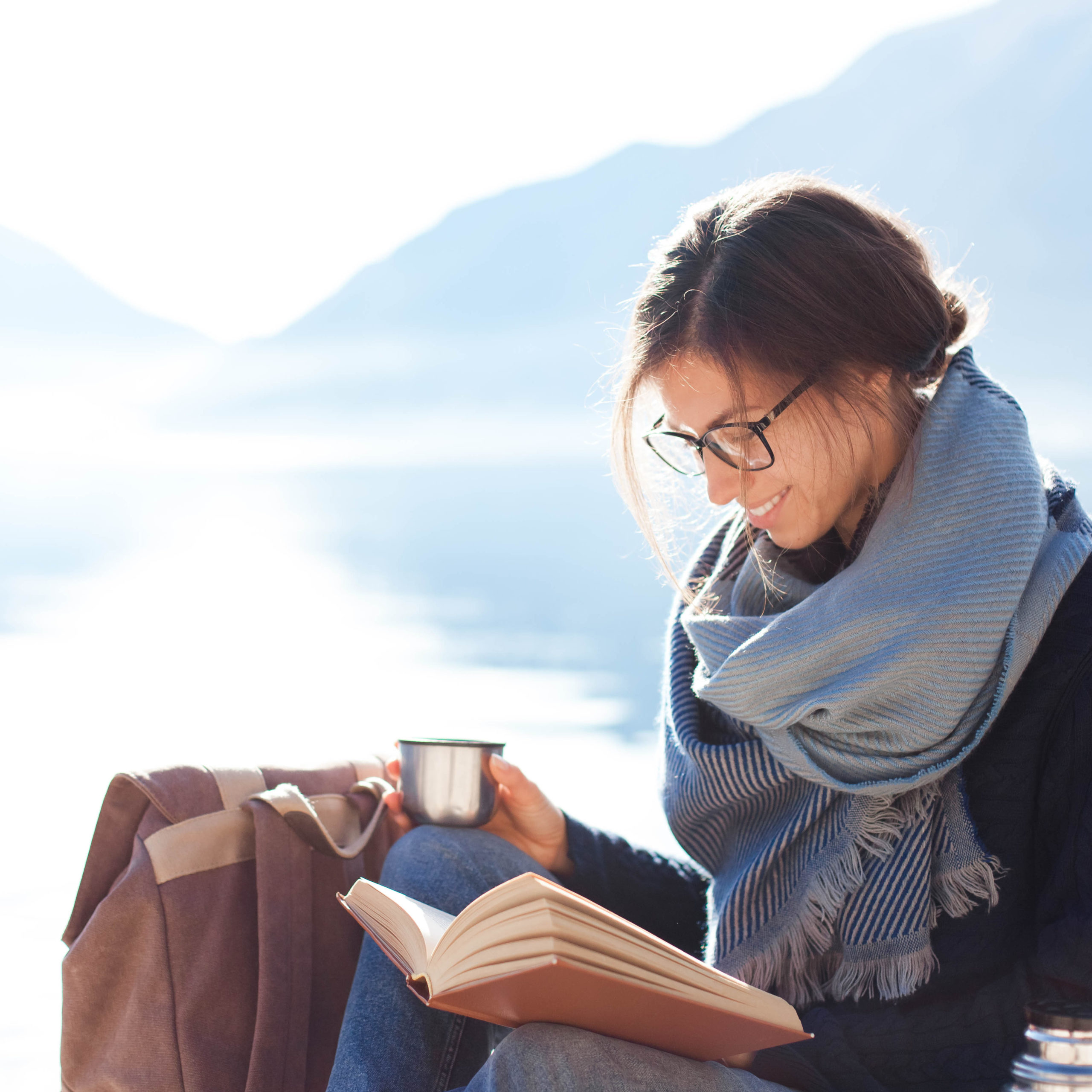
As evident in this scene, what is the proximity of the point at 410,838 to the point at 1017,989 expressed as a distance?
0.54 m

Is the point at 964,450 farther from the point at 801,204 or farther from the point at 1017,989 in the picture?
the point at 1017,989

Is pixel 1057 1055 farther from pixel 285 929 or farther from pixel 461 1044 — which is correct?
pixel 285 929

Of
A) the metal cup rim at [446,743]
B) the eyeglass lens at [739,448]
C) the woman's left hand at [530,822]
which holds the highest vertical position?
the eyeglass lens at [739,448]

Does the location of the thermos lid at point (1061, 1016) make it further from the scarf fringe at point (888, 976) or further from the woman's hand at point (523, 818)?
the woman's hand at point (523, 818)

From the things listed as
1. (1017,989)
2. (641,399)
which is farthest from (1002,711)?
(641,399)

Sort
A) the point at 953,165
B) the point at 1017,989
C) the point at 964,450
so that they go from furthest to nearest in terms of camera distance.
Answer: the point at 953,165 < the point at 964,450 < the point at 1017,989

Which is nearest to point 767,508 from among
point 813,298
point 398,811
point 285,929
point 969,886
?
point 813,298

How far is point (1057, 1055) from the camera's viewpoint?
54cm

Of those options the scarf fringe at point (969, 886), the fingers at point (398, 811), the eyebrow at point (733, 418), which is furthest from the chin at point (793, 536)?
the fingers at point (398, 811)

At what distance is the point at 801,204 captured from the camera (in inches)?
38.3

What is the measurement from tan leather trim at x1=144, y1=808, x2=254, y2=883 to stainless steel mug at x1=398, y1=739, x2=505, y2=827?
0.54 ft

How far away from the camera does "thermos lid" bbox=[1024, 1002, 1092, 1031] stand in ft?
1.78

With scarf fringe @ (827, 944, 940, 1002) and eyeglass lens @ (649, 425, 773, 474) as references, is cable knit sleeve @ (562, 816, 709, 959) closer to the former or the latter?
scarf fringe @ (827, 944, 940, 1002)

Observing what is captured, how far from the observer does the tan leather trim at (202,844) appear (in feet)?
2.79
